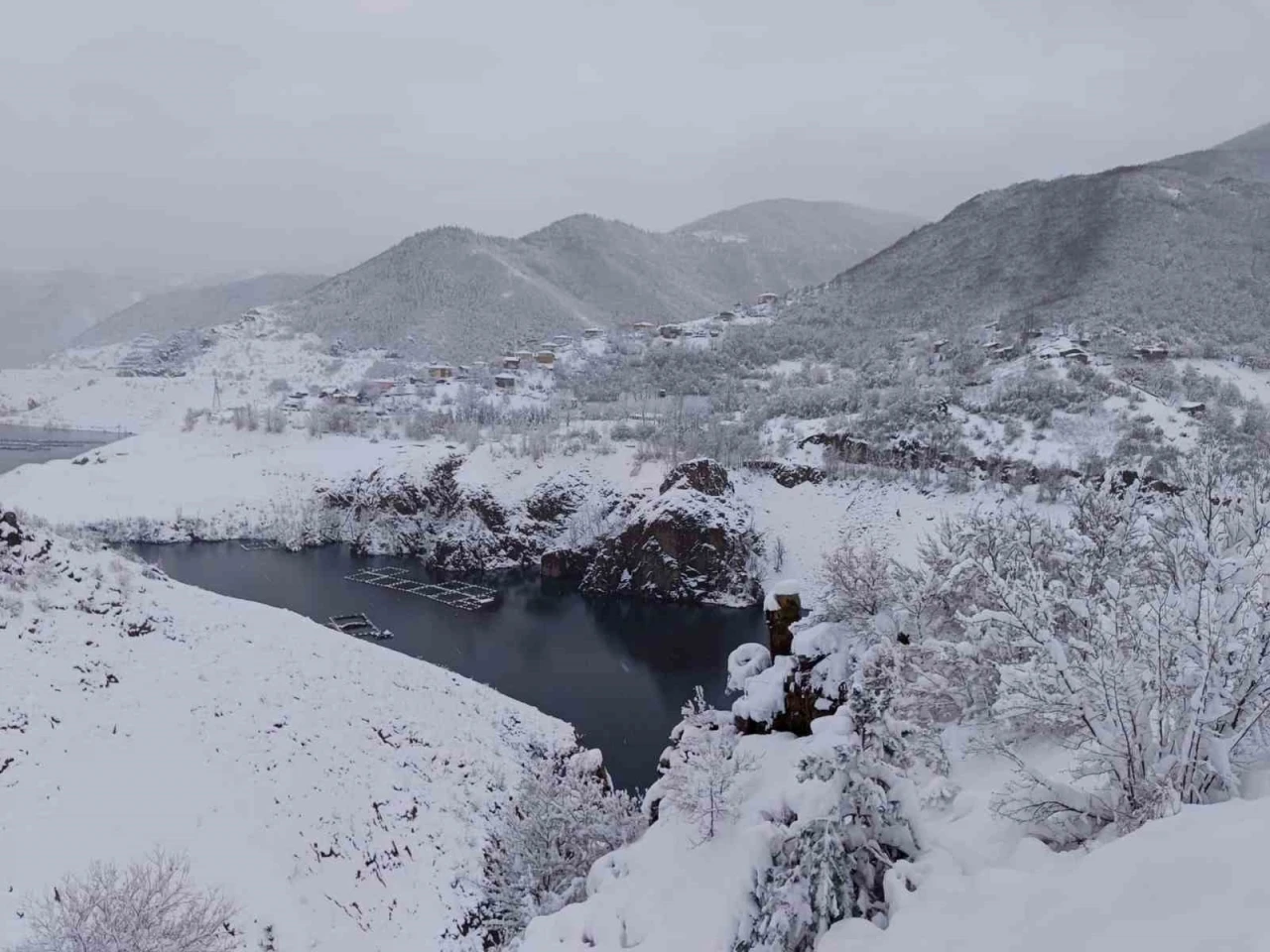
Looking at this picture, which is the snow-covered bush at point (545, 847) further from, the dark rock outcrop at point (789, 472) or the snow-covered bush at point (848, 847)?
the dark rock outcrop at point (789, 472)

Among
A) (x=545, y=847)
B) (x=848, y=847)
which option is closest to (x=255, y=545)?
(x=545, y=847)

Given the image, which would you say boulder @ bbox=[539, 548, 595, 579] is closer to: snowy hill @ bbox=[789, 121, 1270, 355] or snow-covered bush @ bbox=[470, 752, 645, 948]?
snow-covered bush @ bbox=[470, 752, 645, 948]

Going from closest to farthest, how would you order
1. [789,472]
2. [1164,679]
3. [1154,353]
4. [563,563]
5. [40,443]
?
Answer: [1164,679] < [563,563] < [789,472] < [1154,353] < [40,443]

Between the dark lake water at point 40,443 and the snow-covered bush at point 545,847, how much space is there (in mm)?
94521

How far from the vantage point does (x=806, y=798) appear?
404 inches

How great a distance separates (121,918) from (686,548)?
147 ft

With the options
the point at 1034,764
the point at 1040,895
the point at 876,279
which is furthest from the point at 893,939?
the point at 876,279

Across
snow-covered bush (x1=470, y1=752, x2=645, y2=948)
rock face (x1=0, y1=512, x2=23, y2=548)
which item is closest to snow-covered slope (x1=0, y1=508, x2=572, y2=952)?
rock face (x1=0, y1=512, x2=23, y2=548)

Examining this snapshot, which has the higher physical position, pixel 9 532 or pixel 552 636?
pixel 9 532

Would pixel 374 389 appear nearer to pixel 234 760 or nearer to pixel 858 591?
pixel 234 760

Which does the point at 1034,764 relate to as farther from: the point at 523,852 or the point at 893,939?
the point at 523,852

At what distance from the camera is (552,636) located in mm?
47094

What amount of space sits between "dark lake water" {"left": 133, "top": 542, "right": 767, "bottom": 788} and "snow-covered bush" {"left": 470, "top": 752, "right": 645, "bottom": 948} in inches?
370

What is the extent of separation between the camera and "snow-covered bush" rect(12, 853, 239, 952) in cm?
1177
